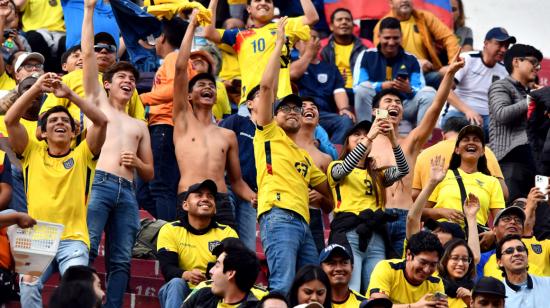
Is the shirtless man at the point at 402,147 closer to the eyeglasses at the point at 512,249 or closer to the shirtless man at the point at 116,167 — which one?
the eyeglasses at the point at 512,249

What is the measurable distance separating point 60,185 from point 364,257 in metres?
2.57

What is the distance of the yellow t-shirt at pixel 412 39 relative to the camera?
18.2m

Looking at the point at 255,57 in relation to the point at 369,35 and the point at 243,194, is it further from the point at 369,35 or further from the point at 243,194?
the point at 369,35

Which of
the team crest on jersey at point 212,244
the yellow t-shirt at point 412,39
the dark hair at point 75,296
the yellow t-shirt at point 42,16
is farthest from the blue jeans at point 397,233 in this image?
the yellow t-shirt at point 42,16

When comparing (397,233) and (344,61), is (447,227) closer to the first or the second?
(397,233)

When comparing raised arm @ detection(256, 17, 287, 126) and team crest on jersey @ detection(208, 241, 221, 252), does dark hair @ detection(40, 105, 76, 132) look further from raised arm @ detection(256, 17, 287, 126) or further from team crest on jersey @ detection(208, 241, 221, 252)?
raised arm @ detection(256, 17, 287, 126)

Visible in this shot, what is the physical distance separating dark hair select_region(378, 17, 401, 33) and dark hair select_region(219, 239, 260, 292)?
6.35 metres

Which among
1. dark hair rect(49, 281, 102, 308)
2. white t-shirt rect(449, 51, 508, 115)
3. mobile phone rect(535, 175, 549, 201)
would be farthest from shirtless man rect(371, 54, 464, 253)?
dark hair rect(49, 281, 102, 308)

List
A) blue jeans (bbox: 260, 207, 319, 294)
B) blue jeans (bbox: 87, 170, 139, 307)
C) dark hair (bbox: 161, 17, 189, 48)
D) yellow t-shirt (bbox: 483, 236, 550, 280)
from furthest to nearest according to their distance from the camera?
dark hair (bbox: 161, 17, 189, 48), yellow t-shirt (bbox: 483, 236, 550, 280), blue jeans (bbox: 260, 207, 319, 294), blue jeans (bbox: 87, 170, 139, 307)

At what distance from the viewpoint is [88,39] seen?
13.2 m

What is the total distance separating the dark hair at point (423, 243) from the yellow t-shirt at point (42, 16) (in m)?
6.30

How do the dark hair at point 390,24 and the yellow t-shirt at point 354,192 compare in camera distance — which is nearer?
the yellow t-shirt at point 354,192

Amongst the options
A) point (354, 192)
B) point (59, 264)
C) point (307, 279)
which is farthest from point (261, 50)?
point (307, 279)

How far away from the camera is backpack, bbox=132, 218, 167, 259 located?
526 inches
